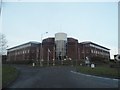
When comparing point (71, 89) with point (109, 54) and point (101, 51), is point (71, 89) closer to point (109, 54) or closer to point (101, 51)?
Answer: point (101, 51)

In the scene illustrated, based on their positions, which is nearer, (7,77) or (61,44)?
(7,77)

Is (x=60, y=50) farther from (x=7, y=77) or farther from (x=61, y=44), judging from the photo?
(x=7, y=77)

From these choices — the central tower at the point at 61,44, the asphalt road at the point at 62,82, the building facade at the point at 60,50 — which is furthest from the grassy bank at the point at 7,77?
the central tower at the point at 61,44

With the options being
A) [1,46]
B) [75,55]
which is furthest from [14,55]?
[1,46]

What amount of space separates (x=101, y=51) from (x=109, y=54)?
53.4ft

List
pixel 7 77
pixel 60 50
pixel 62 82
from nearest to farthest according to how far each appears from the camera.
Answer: pixel 62 82
pixel 7 77
pixel 60 50

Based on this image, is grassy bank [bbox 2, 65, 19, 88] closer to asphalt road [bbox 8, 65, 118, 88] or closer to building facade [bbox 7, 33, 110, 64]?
asphalt road [bbox 8, 65, 118, 88]

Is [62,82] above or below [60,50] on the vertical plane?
below

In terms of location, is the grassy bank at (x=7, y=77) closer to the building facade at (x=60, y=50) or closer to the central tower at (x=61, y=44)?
the building facade at (x=60, y=50)

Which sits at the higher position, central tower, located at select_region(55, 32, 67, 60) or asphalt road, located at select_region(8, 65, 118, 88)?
central tower, located at select_region(55, 32, 67, 60)

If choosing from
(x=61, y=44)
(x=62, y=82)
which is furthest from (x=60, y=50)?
(x=62, y=82)

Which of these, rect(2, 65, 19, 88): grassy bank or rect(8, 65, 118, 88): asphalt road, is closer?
rect(8, 65, 118, 88): asphalt road

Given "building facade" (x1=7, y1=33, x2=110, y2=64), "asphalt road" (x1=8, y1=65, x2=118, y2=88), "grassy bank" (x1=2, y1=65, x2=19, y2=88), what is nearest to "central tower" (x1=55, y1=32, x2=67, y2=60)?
"building facade" (x1=7, y1=33, x2=110, y2=64)

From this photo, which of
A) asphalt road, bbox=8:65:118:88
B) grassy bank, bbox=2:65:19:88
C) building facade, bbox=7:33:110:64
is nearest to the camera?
asphalt road, bbox=8:65:118:88
